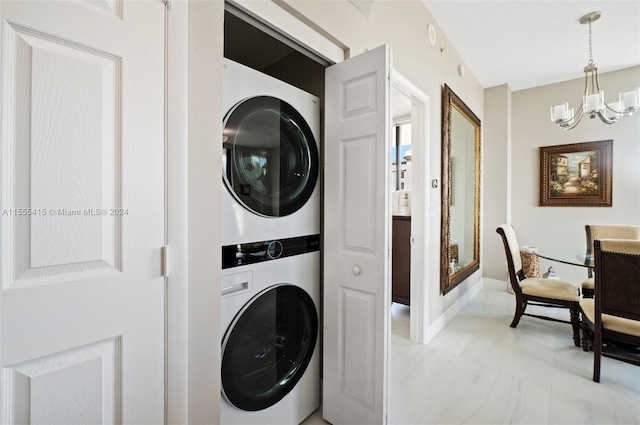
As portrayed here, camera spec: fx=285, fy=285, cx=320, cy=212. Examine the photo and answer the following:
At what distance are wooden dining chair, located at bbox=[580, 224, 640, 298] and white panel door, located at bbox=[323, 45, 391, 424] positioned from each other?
2582mm

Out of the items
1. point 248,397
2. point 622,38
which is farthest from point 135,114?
point 622,38

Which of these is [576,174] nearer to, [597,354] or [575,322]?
[575,322]

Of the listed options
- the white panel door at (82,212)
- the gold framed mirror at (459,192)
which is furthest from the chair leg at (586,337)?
the white panel door at (82,212)

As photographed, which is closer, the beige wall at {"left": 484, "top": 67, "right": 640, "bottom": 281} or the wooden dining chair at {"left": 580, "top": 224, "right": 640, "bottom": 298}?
the wooden dining chair at {"left": 580, "top": 224, "right": 640, "bottom": 298}

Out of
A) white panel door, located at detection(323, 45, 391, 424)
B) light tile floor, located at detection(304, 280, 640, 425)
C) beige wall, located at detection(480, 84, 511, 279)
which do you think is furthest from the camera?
beige wall, located at detection(480, 84, 511, 279)

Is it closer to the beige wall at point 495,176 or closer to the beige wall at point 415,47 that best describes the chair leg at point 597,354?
the beige wall at point 415,47

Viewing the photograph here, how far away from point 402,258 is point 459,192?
1138 mm

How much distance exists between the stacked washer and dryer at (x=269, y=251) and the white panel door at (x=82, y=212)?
0.33 m

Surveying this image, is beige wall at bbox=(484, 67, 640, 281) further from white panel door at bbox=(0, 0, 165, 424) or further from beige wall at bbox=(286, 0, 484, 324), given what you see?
white panel door at bbox=(0, 0, 165, 424)

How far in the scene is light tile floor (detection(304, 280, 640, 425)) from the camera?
1676 mm

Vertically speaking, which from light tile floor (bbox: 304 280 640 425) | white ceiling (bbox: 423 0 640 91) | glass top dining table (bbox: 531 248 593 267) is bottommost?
light tile floor (bbox: 304 280 640 425)

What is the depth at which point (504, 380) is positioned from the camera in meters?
2.01

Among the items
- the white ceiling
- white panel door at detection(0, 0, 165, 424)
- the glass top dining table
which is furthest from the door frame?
white panel door at detection(0, 0, 165, 424)

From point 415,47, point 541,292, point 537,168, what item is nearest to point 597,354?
point 541,292
